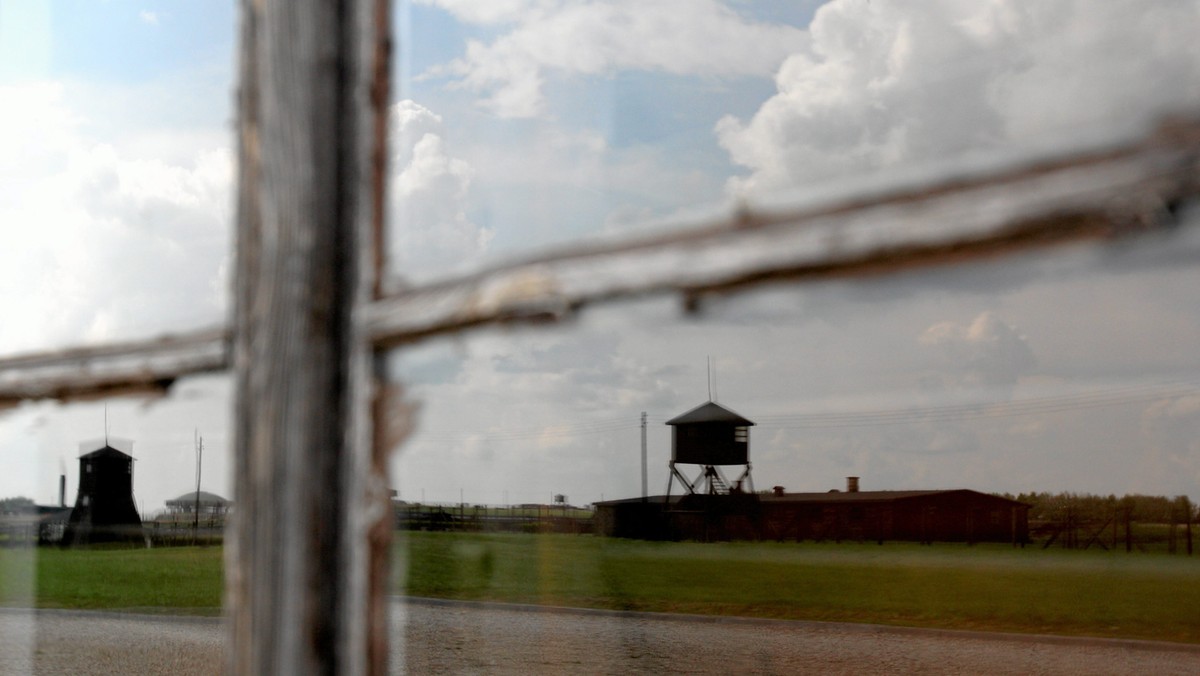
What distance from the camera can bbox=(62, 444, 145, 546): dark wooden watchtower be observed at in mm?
3541

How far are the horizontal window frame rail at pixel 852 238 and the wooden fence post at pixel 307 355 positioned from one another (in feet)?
0.14

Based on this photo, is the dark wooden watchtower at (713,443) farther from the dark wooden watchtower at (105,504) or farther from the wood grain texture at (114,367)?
the wood grain texture at (114,367)

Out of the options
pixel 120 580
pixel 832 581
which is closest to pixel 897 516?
pixel 832 581

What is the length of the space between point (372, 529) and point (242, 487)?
0.30 ft

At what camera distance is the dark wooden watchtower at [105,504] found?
3541mm

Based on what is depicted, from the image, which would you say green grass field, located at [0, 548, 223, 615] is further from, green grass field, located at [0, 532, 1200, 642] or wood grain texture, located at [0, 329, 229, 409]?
wood grain texture, located at [0, 329, 229, 409]

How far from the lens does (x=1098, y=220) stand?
44cm

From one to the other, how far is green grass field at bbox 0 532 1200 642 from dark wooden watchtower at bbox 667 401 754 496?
91 centimetres

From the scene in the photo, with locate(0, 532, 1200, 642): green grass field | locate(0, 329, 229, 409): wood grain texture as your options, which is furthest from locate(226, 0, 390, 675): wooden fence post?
locate(0, 532, 1200, 642): green grass field

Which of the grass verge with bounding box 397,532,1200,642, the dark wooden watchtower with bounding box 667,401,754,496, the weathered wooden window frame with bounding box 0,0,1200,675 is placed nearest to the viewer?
the weathered wooden window frame with bounding box 0,0,1200,675

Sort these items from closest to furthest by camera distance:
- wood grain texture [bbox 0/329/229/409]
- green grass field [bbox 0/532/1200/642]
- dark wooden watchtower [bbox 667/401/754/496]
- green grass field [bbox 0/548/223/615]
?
1. wood grain texture [bbox 0/329/229/409]
2. green grass field [bbox 0/548/223/615]
3. green grass field [bbox 0/532/1200/642]
4. dark wooden watchtower [bbox 667/401/754/496]

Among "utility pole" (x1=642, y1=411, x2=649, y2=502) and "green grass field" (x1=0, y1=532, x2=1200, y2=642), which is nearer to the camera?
"green grass field" (x1=0, y1=532, x2=1200, y2=642)

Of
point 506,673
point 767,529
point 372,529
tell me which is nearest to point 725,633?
point 506,673

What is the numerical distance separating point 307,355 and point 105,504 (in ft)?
13.7
